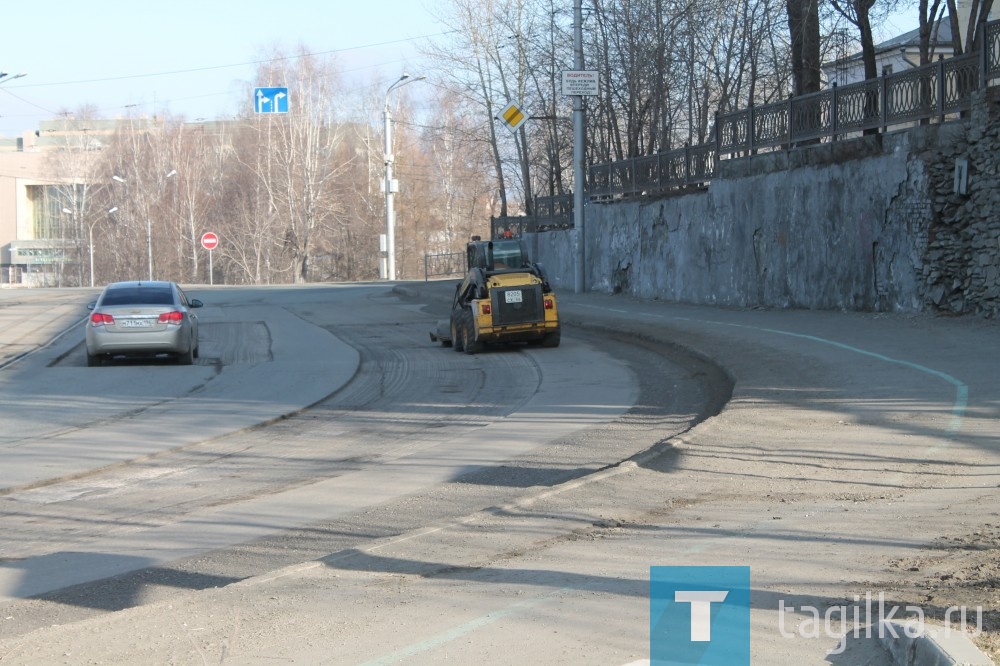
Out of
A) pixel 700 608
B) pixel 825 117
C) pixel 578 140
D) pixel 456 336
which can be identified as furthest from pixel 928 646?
pixel 578 140

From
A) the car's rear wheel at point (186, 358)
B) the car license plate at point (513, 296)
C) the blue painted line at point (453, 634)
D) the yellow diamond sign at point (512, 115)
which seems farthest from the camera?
the yellow diamond sign at point (512, 115)

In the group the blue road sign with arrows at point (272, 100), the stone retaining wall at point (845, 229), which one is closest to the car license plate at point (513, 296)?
the stone retaining wall at point (845, 229)

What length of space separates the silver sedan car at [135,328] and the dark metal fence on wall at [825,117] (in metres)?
14.4

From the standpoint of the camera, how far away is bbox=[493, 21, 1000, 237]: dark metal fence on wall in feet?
64.4

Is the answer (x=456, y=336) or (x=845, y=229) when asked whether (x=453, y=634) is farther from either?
(x=845, y=229)

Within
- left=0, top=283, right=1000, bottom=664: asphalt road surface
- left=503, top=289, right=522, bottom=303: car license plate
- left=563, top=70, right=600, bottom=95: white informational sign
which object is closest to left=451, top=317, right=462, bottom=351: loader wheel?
left=503, top=289, right=522, bottom=303: car license plate

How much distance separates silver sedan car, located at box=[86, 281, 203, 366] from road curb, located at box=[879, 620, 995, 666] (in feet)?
53.1

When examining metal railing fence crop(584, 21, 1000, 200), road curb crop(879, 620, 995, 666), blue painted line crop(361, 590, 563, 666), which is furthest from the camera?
metal railing fence crop(584, 21, 1000, 200)

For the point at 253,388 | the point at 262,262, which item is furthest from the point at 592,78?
the point at 262,262

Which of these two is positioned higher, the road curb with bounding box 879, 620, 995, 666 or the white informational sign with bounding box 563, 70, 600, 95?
the white informational sign with bounding box 563, 70, 600, 95

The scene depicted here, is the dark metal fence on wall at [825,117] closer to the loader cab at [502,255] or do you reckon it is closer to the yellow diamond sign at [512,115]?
the yellow diamond sign at [512,115]

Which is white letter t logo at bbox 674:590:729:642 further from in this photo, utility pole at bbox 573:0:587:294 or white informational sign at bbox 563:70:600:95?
utility pole at bbox 573:0:587:294

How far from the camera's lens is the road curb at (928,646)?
4.17 metres

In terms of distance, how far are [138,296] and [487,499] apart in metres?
12.7
